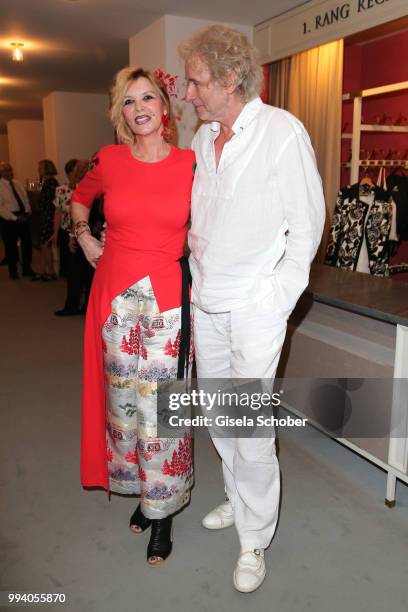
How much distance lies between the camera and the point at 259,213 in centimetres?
155

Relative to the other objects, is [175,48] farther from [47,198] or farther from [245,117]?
[245,117]

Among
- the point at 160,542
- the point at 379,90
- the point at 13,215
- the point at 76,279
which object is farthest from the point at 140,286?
the point at 13,215

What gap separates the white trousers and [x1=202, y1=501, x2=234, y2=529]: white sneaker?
0.82 ft

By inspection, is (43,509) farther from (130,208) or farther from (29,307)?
(29,307)

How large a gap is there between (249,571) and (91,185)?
136 centimetres

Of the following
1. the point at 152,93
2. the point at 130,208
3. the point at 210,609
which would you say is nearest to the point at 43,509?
the point at 210,609

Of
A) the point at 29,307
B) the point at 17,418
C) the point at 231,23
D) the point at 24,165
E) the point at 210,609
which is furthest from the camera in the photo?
the point at 24,165

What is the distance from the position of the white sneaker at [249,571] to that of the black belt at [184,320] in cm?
61

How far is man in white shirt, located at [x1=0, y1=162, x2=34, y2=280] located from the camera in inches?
287

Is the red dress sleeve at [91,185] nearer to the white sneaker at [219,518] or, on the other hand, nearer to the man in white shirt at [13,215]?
the white sneaker at [219,518]

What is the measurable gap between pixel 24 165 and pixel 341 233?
10906 mm

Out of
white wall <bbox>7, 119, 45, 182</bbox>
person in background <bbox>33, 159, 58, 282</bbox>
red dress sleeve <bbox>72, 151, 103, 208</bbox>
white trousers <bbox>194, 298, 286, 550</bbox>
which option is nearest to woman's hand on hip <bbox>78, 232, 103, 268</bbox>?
red dress sleeve <bbox>72, 151, 103, 208</bbox>

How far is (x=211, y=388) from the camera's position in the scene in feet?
6.03

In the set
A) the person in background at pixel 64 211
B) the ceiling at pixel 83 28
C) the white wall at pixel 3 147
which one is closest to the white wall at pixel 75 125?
the ceiling at pixel 83 28
